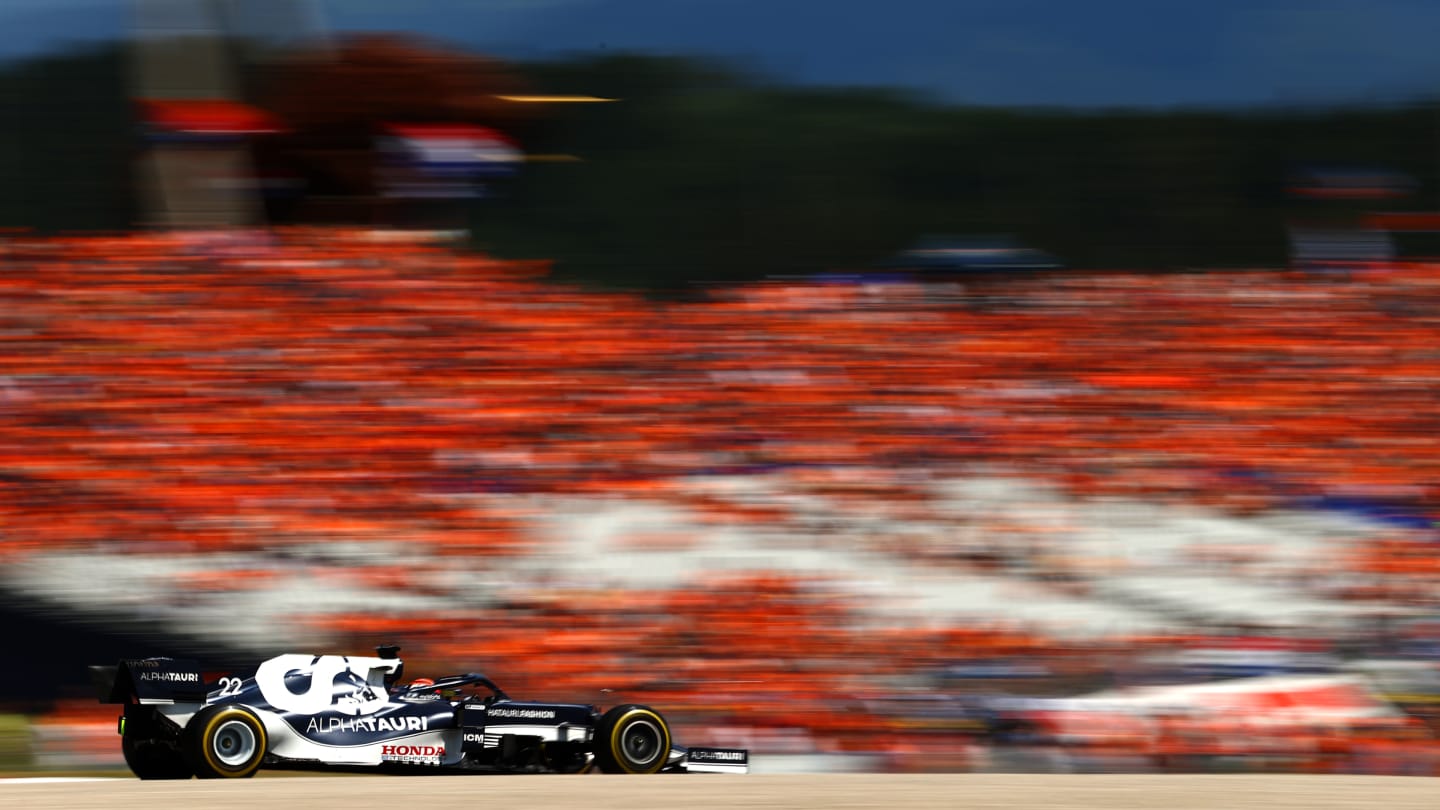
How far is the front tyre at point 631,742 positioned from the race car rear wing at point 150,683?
1567 mm

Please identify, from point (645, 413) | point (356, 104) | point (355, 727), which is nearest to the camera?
point (355, 727)

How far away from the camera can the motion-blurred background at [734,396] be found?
7559mm

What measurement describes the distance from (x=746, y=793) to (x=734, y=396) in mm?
3732

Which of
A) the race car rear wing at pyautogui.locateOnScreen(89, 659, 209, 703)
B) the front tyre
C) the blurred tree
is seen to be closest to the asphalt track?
the race car rear wing at pyautogui.locateOnScreen(89, 659, 209, 703)

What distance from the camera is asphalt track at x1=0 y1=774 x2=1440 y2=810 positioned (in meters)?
4.78

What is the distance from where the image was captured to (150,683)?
5973 millimetres

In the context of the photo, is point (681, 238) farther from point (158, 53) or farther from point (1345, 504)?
point (1345, 504)

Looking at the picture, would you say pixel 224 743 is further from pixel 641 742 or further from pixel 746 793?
pixel 746 793

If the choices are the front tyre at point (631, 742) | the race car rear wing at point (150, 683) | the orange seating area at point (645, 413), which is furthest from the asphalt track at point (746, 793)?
the orange seating area at point (645, 413)

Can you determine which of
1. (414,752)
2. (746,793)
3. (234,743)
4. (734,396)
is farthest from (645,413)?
(746,793)

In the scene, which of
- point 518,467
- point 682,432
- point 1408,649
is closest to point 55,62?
point 518,467

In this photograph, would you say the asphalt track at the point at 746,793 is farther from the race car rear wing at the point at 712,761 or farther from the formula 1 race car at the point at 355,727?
the race car rear wing at the point at 712,761

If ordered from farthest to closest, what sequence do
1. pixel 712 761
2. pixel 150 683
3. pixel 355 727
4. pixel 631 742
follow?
pixel 712 761 < pixel 631 742 < pixel 355 727 < pixel 150 683

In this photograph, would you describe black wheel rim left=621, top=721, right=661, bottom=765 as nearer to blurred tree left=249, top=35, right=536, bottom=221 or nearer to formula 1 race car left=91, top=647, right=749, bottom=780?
formula 1 race car left=91, top=647, right=749, bottom=780
